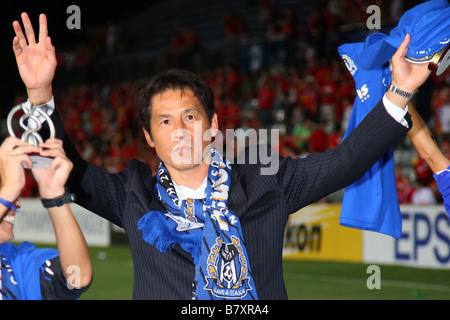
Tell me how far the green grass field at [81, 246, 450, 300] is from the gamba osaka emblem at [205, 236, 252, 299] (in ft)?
17.7

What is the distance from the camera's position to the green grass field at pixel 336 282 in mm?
8140

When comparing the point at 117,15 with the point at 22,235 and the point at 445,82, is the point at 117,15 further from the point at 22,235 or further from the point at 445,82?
the point at 445,82

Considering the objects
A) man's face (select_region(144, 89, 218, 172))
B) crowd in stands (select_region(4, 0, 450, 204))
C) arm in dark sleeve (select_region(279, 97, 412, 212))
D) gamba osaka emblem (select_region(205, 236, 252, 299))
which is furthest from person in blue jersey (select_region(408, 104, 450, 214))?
crowd in stands (select_region(4, 0, 450, 204))

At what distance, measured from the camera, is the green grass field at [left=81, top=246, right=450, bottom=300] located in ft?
26.7

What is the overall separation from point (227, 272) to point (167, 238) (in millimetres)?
273

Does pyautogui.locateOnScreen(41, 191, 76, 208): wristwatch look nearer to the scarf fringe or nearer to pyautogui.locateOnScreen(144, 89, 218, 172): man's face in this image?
the scarf fringe

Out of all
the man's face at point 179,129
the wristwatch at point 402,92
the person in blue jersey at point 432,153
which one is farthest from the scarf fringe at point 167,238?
the person in blue jersey at point 432,153

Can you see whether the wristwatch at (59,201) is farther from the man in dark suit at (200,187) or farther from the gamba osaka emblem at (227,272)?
the gamba osaka emblem at (227,272)

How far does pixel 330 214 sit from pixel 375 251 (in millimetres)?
1098

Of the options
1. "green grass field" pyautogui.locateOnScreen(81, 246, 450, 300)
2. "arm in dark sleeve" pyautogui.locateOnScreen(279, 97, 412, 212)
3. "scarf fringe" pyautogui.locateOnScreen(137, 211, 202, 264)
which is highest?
"arm in dark sleeve" pyautogui.locateOnScreen(279, 97, 412, 212)

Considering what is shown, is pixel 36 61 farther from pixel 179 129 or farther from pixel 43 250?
pixel 43 250

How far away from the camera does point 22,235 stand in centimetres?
1617

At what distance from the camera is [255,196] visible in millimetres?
2805

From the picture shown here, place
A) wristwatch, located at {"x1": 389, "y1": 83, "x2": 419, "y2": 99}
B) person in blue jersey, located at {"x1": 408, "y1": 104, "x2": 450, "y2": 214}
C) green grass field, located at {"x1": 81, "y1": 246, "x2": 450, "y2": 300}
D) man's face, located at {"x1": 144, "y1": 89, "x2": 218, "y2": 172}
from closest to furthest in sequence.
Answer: wristwatch, located at {"x1": 389, "y1": 83, "x2": 419, "y2": 99}
man's face, located at {"x1": 144, "y1": 89, "x2": 218, "y2": 172}
person in blue jersey, located at {"x1": 408, "y1": 104, "x2": 450, "y2": 214}
green grass field, located at {"x1": 81, "y1": 246, "x2": 450, "y2": 300}
